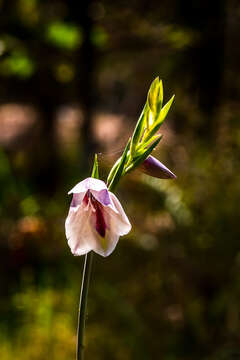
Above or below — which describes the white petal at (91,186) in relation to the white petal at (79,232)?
above

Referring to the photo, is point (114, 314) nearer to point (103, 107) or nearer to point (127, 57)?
point (127, 57)

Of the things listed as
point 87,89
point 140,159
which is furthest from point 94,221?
point 87,89

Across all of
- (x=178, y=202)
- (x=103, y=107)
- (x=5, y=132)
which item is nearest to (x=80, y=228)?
(x=178, y=202)

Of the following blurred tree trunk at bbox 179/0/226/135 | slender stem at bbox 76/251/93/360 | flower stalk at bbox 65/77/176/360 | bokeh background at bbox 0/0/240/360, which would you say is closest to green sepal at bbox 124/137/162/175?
flower stalk at bbox 65/77/176/360

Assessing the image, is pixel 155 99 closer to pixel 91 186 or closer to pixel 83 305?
pixel 91 186

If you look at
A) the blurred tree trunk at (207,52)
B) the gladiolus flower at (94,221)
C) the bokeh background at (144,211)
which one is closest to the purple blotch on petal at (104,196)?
the gladiolus flower at (94,221)

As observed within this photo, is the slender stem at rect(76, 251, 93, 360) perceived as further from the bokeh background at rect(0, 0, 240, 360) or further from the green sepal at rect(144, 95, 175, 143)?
the bokeh background at rect(0, 0, 240, 360)

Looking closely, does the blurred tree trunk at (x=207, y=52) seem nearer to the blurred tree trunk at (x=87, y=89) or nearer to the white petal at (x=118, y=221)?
the blurred tree trunk at (x=87, y=89)
